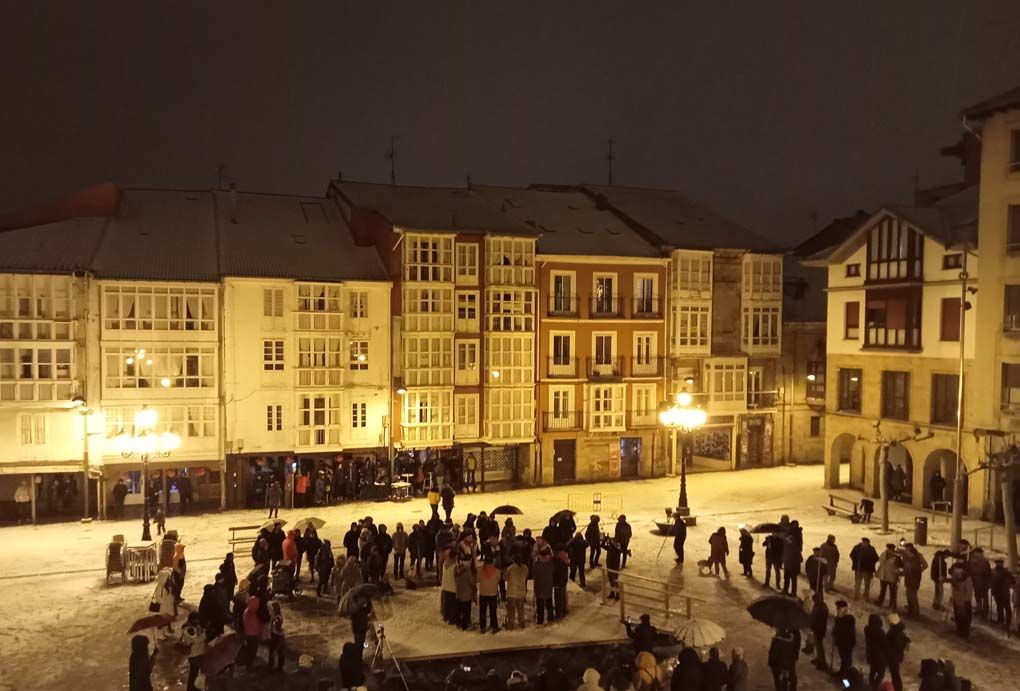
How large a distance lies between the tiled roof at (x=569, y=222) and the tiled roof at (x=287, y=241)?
8999 millimetres

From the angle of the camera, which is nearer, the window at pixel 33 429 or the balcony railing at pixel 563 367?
the window at pixel 33 429

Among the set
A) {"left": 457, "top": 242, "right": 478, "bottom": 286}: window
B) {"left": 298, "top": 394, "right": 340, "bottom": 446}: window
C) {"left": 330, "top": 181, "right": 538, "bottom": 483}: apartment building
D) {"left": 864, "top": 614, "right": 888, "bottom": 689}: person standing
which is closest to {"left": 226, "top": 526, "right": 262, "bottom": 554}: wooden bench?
{"left": 298, "top": 394, "right": 340, "bottom": 446}: window

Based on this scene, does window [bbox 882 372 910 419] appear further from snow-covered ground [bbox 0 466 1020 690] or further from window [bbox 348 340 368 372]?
window [bbox 348 340 368 372]

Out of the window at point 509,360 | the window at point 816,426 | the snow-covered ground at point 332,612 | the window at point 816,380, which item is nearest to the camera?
the snow-covered ground at point 332,612

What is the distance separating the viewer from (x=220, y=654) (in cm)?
1689

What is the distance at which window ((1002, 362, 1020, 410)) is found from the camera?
33.9m

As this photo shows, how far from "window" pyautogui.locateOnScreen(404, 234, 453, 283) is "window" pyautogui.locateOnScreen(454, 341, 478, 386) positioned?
10.8 feet

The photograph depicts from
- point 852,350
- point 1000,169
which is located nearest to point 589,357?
point 852,350

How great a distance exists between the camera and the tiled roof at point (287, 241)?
1561 inches

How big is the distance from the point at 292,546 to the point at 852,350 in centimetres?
2937

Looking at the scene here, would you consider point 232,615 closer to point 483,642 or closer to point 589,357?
point 483,642

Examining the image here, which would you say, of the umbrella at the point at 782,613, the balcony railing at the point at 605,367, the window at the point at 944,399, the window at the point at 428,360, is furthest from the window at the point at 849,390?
the umbrella at the point at 782,613

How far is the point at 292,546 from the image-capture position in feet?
80.9

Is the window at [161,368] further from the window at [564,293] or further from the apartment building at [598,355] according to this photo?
the window at [564,293]
